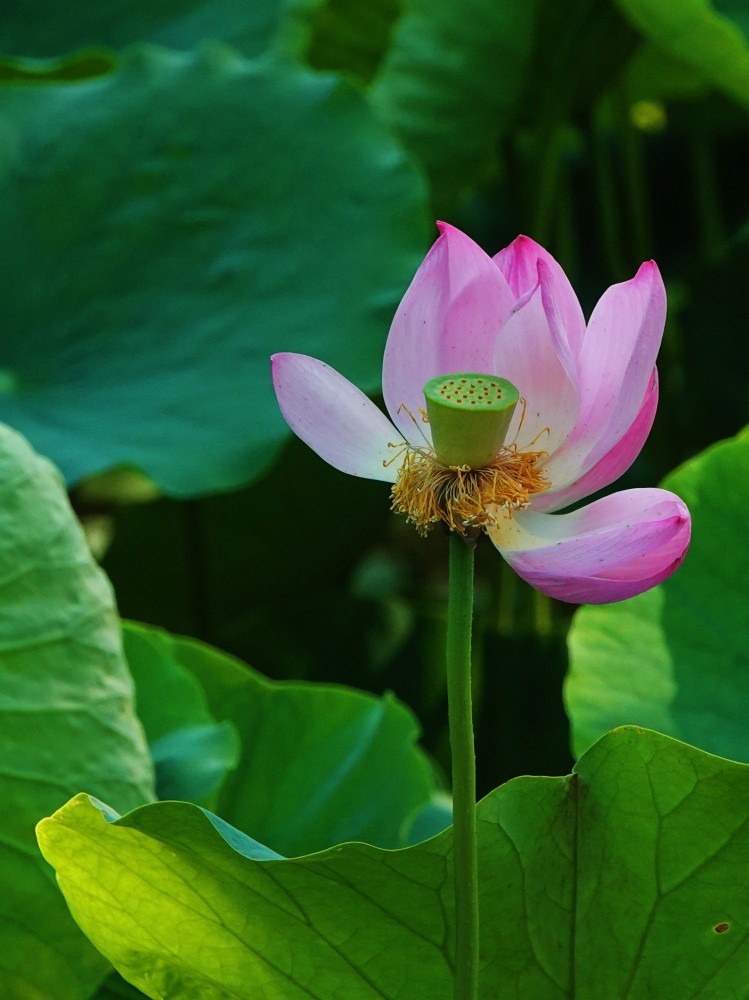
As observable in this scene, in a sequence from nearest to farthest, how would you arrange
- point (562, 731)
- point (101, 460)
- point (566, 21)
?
point (101, 460) → point (562, 731) → point (566, 21)

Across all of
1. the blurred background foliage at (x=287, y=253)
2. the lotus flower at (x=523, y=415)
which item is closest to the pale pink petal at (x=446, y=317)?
the lotus flower at (x=523, y=415)

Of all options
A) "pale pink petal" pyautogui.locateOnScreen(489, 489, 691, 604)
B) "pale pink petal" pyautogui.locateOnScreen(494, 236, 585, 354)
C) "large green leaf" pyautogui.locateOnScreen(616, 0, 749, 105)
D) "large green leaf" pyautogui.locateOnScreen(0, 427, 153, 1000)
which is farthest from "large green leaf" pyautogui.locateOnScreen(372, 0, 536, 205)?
"pale pink petal" pyautogui.locateOnScreen(489, 489, 691, 604)

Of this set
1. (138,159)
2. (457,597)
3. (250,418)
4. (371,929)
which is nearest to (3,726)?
(371,929)

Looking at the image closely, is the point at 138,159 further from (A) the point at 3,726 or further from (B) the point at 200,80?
(A) the point at 3,726

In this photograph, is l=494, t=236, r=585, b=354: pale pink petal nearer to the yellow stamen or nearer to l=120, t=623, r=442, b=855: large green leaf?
the yellow stamen

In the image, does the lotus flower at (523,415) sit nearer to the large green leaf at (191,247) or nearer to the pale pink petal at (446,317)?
the pale pink petal at (446,317)

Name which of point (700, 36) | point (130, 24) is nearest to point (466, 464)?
point (700, 36)
